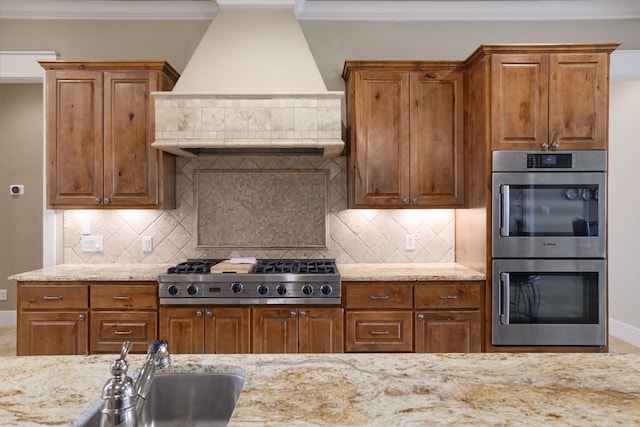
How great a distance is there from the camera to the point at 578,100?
310 centimetres

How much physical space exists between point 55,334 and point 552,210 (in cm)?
337

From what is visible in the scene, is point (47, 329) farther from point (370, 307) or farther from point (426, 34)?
point (426, 34)

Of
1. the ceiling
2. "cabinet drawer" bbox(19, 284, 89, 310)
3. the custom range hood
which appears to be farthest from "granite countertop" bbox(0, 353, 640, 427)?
the ceiling

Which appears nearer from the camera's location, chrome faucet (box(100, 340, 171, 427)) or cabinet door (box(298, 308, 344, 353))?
chrome faucet (box(100, 340, 171, 427))

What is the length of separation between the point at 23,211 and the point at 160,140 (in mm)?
3329

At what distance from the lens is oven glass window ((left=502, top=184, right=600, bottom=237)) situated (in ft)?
10.1

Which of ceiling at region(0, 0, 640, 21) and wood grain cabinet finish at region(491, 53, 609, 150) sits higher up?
ceiling at region(0, 0, 640, 21)

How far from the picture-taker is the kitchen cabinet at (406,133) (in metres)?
3.44

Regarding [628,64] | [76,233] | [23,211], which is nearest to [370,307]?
[76,233]

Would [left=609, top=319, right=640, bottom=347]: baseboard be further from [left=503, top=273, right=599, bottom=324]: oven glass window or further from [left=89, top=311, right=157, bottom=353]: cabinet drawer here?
[left=89, top=311, right=157, bottom=353]: cabinet drawer

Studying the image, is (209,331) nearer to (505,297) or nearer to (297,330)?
(297,330)

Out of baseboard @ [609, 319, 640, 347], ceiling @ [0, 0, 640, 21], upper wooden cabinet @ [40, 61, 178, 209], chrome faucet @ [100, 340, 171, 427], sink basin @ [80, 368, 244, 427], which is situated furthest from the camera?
baseboard @ [609, 319, 640, 347]

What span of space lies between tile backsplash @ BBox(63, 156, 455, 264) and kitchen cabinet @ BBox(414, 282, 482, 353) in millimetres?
702

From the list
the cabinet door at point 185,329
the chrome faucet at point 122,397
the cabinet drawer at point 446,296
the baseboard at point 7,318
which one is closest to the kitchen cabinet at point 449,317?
the cabinet drawer at point 446,296
